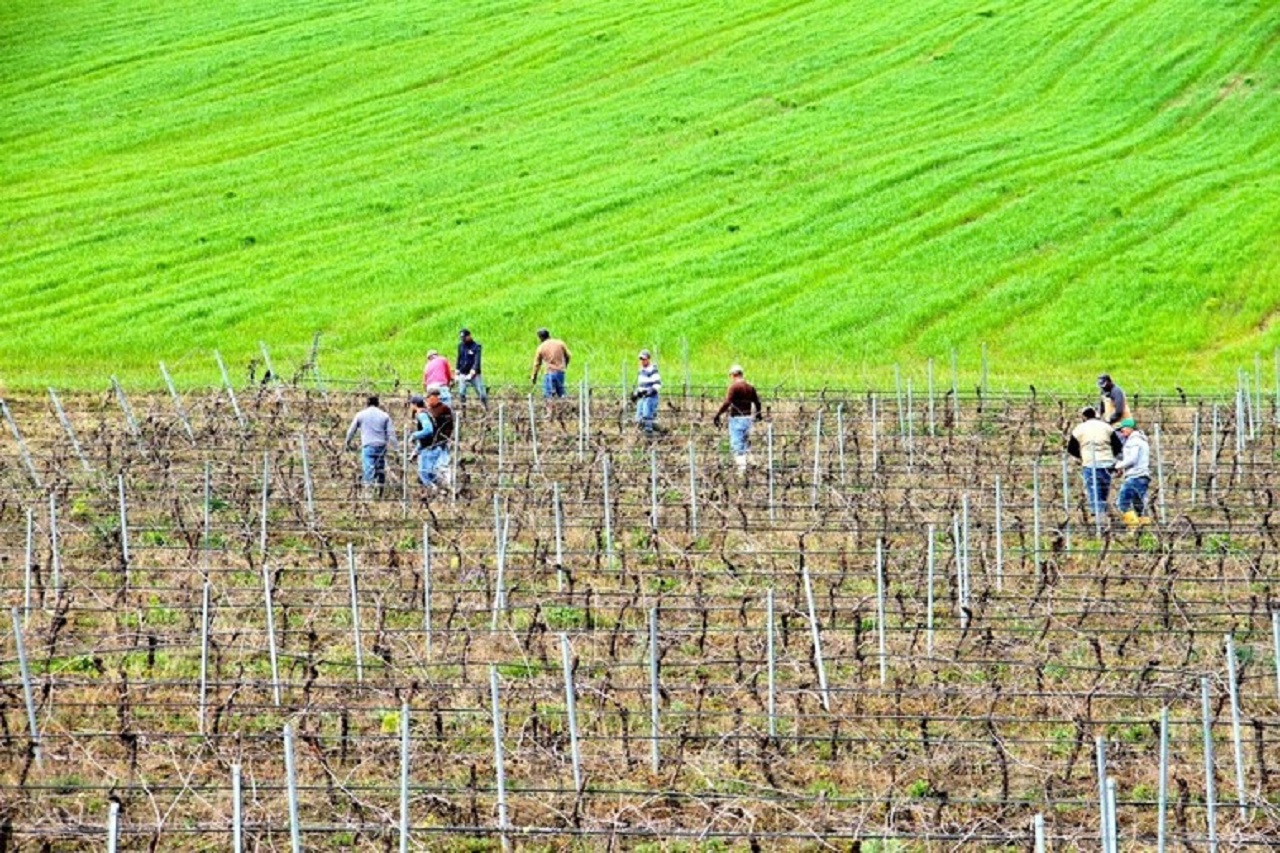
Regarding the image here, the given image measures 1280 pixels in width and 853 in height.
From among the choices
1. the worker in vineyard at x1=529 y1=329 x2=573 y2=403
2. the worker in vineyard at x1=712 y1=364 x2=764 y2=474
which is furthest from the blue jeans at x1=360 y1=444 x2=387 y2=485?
the worker in vineyard at x1=529 y1=329 x2=573 y2=403

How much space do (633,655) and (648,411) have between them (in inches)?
360

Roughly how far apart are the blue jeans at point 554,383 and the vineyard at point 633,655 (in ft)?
9.04

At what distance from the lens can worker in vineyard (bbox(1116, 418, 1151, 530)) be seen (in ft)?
61.9

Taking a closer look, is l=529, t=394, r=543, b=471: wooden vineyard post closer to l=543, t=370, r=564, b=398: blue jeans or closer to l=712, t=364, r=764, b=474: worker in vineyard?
l=543, t=370, r=564, b=398: blue jeans

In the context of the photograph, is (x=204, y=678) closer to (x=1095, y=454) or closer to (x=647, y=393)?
(x=1095, y=454)

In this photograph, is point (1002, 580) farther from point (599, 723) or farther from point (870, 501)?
point (599, 723)

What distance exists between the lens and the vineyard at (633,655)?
472 inches

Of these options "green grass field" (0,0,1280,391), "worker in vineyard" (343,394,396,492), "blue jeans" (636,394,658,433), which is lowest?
"worker in vineyard" (343,394,396,492)

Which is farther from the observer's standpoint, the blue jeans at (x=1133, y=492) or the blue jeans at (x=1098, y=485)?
the blue jeans at (x=1133, y=492)

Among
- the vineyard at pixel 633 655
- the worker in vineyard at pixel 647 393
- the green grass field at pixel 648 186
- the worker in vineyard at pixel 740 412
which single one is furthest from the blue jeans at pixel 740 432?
the green grass field at pixel 648 186

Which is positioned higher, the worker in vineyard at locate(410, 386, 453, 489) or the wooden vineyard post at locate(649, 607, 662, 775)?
the worker in vineyard at locate(410, 386, 453, 489)

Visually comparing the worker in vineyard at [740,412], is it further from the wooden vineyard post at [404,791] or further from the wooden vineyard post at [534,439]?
the wooden vineyard post at [404,791]

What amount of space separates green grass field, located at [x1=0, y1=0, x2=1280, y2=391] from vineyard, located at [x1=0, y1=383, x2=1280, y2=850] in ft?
30.4

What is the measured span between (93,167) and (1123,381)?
A: 2359 centimetres
